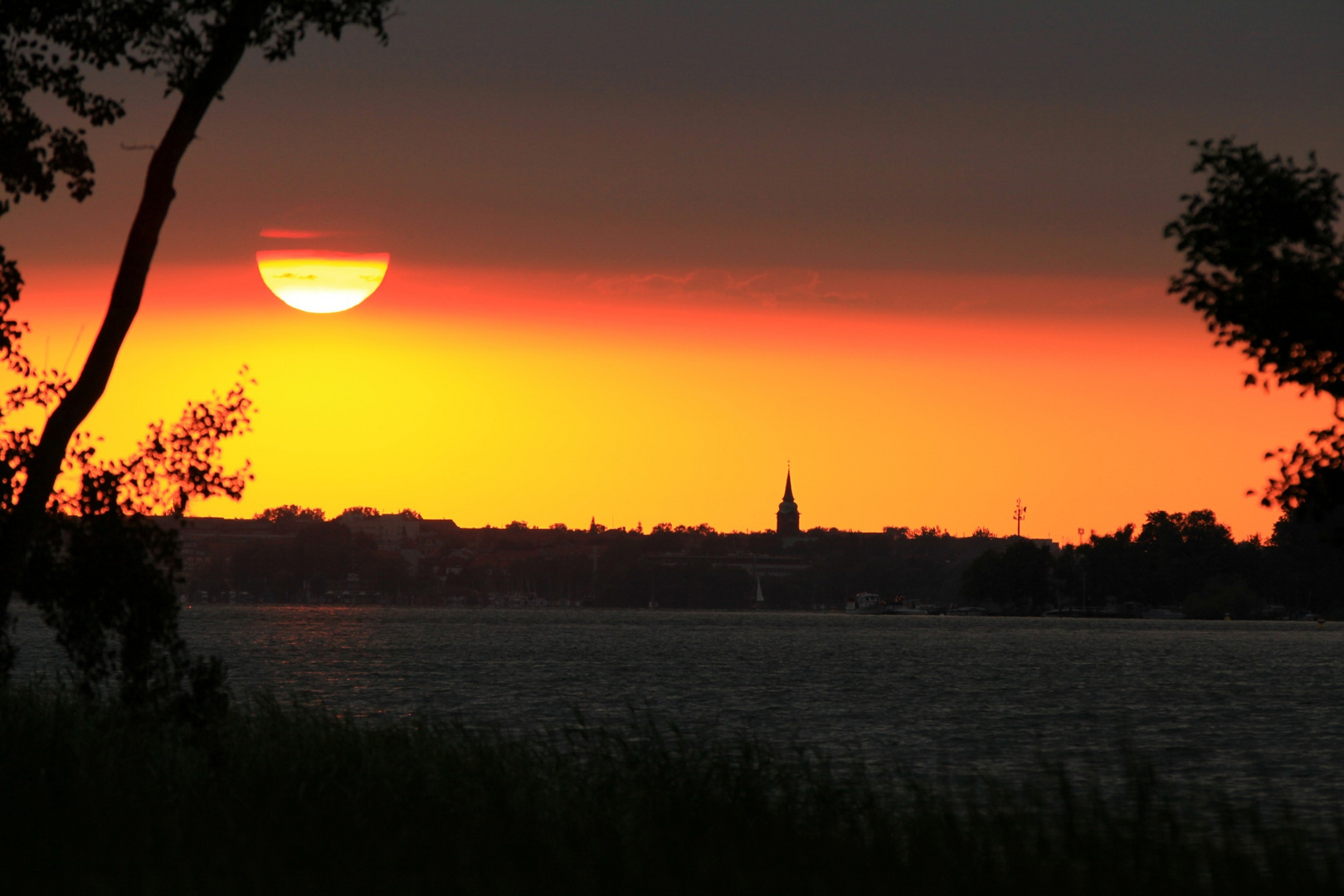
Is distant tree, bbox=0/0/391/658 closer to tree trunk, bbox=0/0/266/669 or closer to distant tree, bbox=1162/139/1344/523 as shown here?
tree trunk, bbox=0/0/266/669

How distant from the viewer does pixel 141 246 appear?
63.7ft

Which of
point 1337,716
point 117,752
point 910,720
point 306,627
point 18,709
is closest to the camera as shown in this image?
point 117,752

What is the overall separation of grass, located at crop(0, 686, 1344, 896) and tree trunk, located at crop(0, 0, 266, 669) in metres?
2.89

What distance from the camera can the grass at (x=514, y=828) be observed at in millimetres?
15305

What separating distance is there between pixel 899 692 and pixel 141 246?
195 feet

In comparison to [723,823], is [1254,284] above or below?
above

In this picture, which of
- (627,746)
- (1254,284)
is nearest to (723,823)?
(627,746)

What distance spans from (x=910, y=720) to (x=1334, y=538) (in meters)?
34.9

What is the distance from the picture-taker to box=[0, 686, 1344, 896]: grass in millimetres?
15305

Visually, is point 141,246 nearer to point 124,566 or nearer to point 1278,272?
point 124,566

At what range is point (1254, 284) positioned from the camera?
22.8 meters

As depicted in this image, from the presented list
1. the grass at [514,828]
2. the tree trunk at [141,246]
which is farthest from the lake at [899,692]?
the tree trunk at [141,246]


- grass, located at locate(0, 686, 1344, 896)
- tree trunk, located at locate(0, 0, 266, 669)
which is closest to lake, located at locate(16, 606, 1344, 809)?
grass, located at locate(0, 686, 1344, 896)

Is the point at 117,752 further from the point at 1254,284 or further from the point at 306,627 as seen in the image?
the point at 306,627
